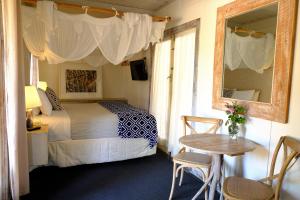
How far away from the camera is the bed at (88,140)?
9.73 feet

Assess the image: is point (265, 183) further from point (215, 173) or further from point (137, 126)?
point (137, 126)

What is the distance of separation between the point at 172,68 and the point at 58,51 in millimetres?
1760

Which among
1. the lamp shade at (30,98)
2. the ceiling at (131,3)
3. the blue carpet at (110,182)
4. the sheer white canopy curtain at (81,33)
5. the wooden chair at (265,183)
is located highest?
the ceiling at (131,3)

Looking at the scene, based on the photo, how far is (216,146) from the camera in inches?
78.2

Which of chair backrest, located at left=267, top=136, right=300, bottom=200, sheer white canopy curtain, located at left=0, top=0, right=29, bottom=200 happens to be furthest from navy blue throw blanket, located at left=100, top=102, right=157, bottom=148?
chair backrest, located at left=267, top=136, right=300, bottom=200

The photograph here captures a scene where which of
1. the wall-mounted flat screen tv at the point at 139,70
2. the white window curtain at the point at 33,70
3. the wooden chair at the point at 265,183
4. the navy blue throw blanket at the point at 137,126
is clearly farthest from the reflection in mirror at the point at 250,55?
the white window curtain at the point at 33,70

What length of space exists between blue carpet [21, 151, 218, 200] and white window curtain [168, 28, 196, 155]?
559 millimetres

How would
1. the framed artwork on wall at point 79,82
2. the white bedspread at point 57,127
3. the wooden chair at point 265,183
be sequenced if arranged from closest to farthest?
the wooden chair at point 265,183
the white bedspread at point 57,127
the framed artwork on wall at point 79,82

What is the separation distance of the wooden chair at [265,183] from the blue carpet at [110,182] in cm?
77

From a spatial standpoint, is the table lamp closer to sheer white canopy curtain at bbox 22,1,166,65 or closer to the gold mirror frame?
sheer white canopy curtain at bbox 22,1,166,65

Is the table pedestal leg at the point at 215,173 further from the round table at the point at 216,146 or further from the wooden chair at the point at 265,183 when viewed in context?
the wooden chair at the point at 265,183

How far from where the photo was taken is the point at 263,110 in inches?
83.3

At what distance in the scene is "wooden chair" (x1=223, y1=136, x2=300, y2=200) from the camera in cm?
169

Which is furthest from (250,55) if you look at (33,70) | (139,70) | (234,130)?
(33,70)
